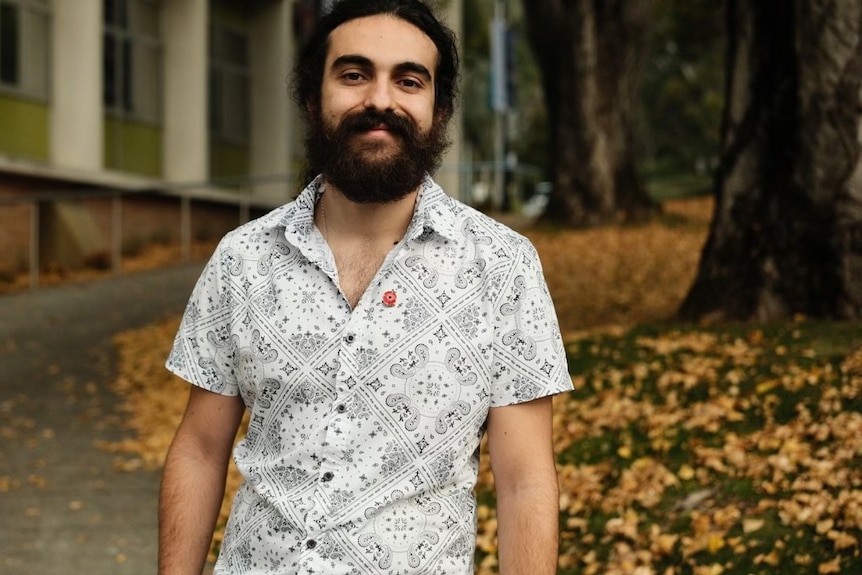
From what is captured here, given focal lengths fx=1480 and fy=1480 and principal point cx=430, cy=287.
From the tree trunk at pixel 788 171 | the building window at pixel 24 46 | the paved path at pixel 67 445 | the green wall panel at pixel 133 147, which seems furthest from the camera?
the green wall panel at pixel 133 147

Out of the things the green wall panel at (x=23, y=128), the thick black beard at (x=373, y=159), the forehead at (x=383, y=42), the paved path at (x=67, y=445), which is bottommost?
the paved path at (x=67, y=445)

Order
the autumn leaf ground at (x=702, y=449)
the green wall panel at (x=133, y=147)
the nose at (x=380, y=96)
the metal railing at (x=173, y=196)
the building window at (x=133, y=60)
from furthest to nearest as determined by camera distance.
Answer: the building window at (x=133, y=60) < the green wall panel at (x=133, y=147) < the metal railing at (x=173, y=196) < the autumn leaf ground at (x=702, y=449) < the nose at (x=380, y=96)

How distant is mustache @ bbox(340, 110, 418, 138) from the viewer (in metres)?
3.05

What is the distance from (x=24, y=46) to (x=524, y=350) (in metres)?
20.4

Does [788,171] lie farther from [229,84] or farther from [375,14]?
[229,84]

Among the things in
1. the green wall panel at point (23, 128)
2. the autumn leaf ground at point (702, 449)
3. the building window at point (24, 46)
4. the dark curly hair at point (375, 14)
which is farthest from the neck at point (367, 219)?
A: the building window at point (24, 46)

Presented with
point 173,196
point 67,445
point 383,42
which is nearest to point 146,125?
point 173,196

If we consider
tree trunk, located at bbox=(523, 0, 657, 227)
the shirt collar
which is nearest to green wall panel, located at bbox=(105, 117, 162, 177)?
tree trunk, located at bbox=(523, 0, 657, 227)

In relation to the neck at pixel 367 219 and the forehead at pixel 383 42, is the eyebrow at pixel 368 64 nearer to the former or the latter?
the forehead at pixel 383 42

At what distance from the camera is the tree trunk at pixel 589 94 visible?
22.8 metres

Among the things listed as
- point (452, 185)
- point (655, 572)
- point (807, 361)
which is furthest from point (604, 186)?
point (655, 572)

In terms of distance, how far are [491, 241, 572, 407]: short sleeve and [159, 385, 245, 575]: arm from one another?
0.60 metres

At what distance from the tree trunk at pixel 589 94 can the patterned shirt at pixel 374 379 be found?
65.6ft

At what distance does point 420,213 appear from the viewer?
3.12 m
